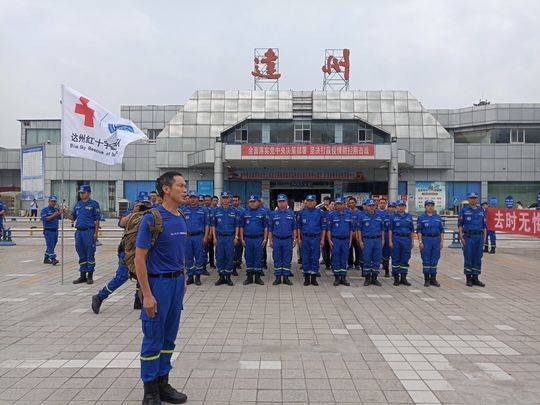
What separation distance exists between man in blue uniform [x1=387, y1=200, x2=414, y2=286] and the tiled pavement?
49cm

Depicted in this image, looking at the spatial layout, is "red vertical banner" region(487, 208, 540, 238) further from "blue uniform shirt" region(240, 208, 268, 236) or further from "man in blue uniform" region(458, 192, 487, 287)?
"blue uniform shirt" region(240, 208, 268, 236)

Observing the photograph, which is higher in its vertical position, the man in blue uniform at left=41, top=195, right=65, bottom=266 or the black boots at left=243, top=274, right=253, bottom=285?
the man in blue uniform at left=41, top=195, right=65, bottom=266

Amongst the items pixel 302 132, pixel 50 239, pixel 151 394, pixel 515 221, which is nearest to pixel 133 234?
pixel 151 394

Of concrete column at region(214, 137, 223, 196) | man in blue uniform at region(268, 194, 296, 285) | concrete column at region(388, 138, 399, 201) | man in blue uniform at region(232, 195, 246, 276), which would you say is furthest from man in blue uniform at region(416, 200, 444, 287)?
concrete column at region(214, 137, 223, 196)

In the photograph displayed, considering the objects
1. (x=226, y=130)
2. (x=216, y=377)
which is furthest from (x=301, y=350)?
(x=226, y=130)

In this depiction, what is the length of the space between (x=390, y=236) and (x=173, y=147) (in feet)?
99.8

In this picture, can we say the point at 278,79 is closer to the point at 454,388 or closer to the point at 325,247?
the point at 325,247

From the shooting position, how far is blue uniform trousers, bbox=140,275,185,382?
379 centimetres

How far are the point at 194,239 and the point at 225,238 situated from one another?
65 cm

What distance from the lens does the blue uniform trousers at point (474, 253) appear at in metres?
9.52

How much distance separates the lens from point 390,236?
10266mm

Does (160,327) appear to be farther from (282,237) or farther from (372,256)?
(372,256)

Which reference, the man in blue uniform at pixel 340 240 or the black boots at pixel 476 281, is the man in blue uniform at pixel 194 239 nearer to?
the man in blue uniform at pixel 340 240

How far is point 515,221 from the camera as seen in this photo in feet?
44.6
